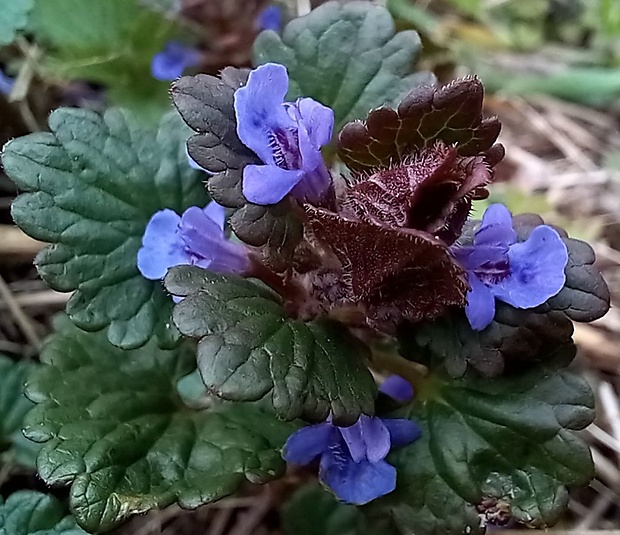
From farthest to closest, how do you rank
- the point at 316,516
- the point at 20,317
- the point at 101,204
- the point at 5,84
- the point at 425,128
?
the point at 5,84 < the point at 20,317 < the point at 316,516 < the point at 101,204 < the point at 425,128

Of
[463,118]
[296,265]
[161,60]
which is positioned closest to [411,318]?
[296,265]

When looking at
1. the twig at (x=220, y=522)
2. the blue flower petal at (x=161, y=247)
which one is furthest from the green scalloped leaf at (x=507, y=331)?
the twig at (x=220, y=522)

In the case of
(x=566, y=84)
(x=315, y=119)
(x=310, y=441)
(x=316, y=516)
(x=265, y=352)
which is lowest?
Result: (x=316, y=516)

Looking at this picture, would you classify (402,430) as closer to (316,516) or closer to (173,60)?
(316,516)

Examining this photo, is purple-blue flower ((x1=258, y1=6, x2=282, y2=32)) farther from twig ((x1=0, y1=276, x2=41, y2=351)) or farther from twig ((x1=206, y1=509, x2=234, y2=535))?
twig ((x1=206, y1=509, x2=234, y2=535))

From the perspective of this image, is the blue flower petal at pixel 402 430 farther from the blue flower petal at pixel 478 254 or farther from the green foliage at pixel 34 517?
the green foliage at pixel 34 517

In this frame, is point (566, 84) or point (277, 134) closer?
point (277, 134)

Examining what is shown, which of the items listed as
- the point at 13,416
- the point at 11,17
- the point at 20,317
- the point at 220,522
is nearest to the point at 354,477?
the point at 220,522
